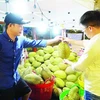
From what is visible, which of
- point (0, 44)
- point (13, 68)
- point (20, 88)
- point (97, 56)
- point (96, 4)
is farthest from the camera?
point (96, 4)

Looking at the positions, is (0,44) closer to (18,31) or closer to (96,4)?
(18,31)

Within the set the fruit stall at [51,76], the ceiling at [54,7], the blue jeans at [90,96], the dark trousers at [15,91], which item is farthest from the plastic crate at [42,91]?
the blue jeans at [90,96]

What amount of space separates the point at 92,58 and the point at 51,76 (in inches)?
60.7

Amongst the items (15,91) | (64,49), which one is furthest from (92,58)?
(15,91)

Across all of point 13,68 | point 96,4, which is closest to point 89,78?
point 13,68

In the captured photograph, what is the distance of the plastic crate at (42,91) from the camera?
2.98 m

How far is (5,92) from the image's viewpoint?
222cm

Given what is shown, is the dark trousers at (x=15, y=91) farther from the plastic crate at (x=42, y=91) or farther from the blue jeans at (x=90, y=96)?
the blue jeans at (x=90, y=96)

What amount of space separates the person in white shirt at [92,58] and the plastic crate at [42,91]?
Result: 1.21 m

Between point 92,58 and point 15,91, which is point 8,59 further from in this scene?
point 92,58

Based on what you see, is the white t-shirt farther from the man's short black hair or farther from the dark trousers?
the dark trousers

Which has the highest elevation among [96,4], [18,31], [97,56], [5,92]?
[96,4]

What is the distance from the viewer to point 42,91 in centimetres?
302

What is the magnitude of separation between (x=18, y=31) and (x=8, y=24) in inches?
5.4
